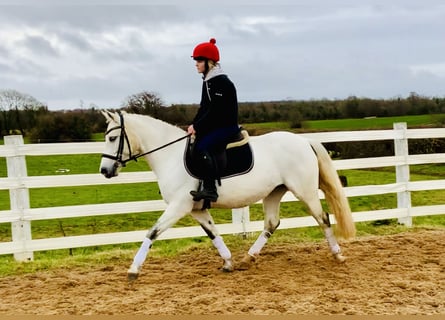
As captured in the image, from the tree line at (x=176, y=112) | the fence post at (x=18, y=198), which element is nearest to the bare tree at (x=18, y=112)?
the tree line at (x=176, y=112)

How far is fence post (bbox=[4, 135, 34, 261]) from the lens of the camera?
21.7 ft

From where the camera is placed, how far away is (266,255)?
258 inches

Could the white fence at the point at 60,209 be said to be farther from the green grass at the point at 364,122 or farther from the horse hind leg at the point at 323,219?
the green grass at the point at 364,122

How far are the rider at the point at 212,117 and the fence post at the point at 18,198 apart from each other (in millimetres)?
2614

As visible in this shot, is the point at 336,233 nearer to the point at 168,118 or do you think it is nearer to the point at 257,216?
the point at 168,118

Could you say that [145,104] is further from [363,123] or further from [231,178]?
[363,123]

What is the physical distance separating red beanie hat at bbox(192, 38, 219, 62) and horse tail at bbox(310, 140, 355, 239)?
1688mm

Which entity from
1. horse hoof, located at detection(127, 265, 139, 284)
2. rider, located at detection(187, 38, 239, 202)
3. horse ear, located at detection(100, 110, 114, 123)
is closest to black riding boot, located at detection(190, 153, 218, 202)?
rider, located at detection(187, 38, 239, 202)

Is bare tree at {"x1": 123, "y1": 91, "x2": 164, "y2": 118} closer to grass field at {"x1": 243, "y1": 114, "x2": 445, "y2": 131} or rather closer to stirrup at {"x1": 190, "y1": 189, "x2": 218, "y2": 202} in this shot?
stirrup at {"x1": 190, "y1": 189, "x2": 218, "y2": 202}

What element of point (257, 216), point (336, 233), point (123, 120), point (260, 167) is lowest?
point (257, 216)

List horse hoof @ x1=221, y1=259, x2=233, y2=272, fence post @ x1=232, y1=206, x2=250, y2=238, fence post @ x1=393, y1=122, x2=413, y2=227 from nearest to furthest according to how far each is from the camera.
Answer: horse hoof @ x1=221, y1=259, x2=233, y2=272
fence post @ x1=232, y1=206, x2=250, y2=238
fence post @ x1=393, y1=122, x2=413, y2=227

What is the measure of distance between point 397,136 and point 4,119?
63.0ft

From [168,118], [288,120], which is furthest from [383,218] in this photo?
[288,120]

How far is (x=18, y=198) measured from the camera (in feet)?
21.7
